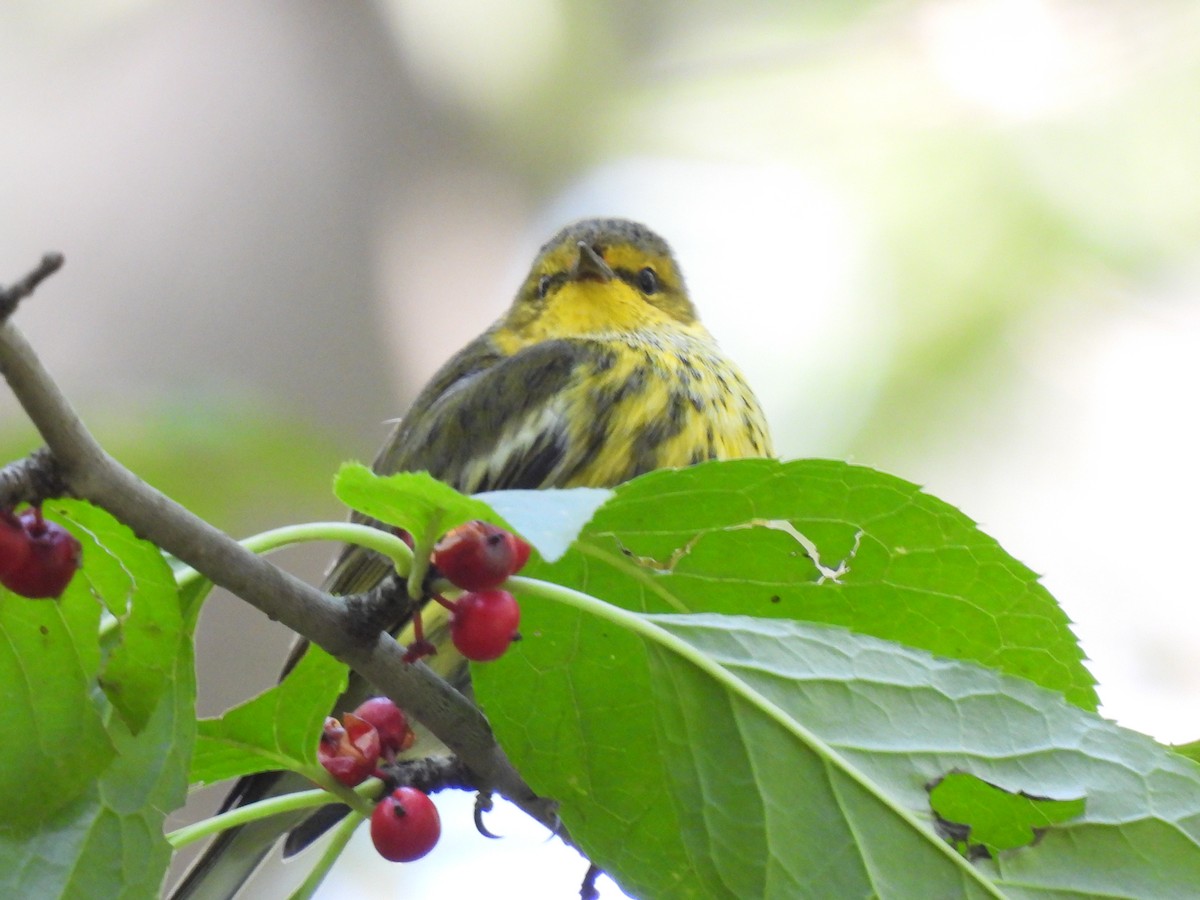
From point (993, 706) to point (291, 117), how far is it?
13.8 ft

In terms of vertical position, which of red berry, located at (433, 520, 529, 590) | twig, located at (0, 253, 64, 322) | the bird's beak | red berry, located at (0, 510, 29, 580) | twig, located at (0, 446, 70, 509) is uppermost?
the bird's beak

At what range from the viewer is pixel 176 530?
88 centimetres

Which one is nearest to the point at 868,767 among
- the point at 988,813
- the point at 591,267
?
the point at 988,813

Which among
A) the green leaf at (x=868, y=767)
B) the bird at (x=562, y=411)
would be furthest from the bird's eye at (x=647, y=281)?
the green leaf at (x=868, y=767)

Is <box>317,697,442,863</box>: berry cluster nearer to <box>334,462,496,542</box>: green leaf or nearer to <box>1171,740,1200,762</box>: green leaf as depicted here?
<box>334,462,496,542</box>: green leaf

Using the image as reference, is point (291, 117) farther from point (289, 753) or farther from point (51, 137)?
point (289, 753)

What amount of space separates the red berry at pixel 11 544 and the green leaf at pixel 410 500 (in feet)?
0.65

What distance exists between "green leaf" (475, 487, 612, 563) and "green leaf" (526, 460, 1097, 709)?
5.2 inches

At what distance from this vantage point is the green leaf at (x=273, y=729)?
4.10 feet

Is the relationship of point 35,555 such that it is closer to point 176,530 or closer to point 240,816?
point 176,530

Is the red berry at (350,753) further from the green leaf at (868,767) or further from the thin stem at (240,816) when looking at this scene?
the green leaf at (868,767)

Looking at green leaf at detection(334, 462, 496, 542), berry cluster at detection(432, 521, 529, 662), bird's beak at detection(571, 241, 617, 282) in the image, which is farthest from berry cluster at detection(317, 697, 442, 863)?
bird's beak at detection(571, 241, 617, 282)

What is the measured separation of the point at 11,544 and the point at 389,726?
0.65 meters

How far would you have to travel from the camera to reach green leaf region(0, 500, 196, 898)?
0.93 m
